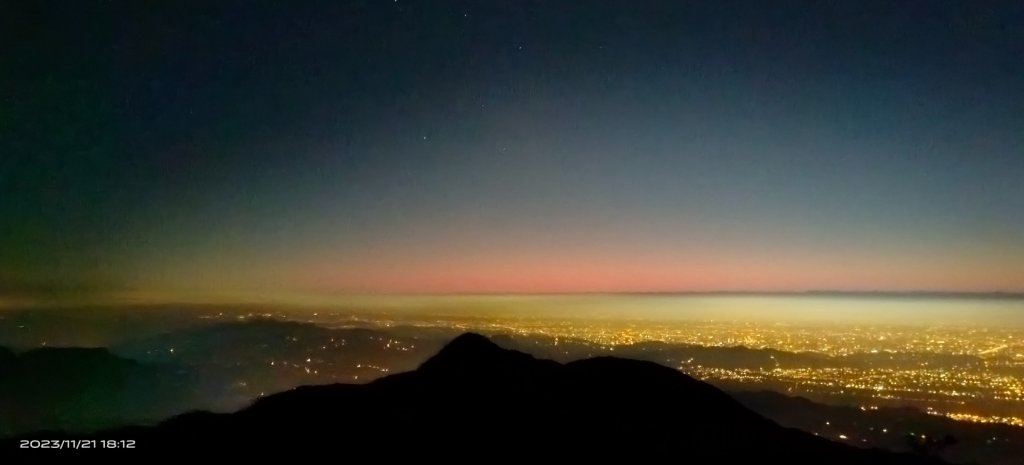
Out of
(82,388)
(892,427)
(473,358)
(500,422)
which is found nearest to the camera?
(500,422)

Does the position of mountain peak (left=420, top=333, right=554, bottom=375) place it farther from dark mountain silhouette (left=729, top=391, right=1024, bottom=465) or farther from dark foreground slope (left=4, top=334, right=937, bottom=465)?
dark mountain silhouette (left=729, top=391, right=1024, bottom=465)

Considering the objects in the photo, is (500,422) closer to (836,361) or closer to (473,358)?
(473,358)

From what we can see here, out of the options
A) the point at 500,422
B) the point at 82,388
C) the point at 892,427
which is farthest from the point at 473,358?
the point at 82,388

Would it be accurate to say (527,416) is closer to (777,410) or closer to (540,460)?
(540,460)

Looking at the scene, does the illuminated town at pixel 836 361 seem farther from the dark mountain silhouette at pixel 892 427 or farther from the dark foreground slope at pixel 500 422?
the dark foreground slope at pixel 500 422

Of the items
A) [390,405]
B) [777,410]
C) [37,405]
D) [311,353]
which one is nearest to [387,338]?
[311,353]

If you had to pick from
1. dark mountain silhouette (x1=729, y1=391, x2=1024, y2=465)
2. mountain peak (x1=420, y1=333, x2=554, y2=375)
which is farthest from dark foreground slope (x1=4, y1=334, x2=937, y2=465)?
dark mountain silhouette (x1=729, y1=391, x2=1024, y2=465)
